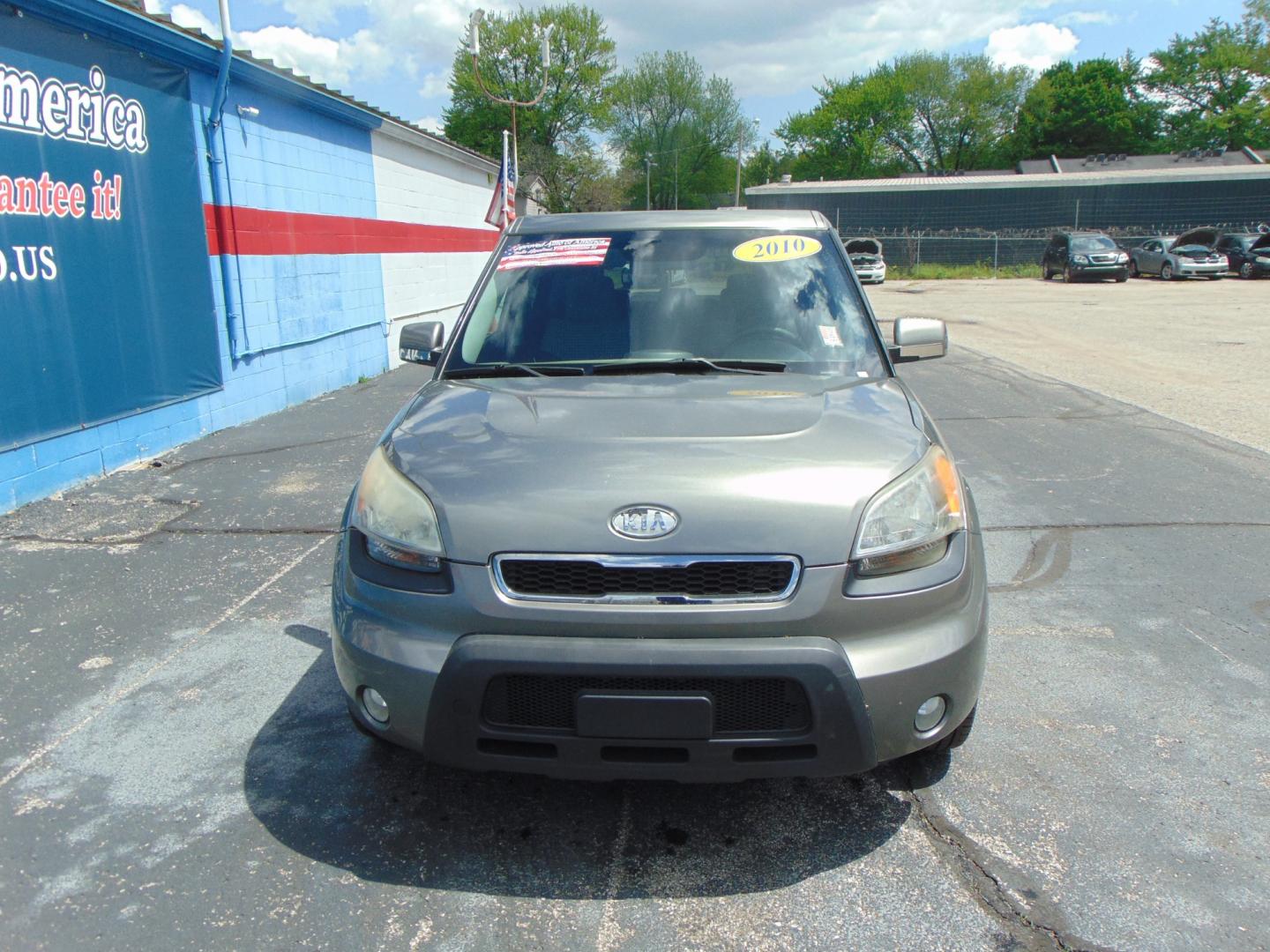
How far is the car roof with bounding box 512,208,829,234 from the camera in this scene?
3.97 metres

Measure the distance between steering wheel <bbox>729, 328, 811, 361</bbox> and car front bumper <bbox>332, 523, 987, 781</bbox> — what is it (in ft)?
4.57

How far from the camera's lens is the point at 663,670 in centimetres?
225

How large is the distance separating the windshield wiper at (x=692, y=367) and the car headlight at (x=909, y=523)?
0.90 metres

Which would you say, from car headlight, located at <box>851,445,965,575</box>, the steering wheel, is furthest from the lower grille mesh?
the steering wheel

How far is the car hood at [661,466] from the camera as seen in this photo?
2357mm

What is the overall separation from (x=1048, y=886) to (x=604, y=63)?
69.6 m

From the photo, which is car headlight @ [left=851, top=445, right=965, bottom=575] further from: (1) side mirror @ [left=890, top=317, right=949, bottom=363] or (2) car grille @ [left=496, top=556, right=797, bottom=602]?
(1) side mirror @ [left=890, top=317, right=949, bottom=363]

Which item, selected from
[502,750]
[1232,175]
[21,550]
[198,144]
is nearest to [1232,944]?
[502,750]

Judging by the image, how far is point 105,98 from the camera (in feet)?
23.2

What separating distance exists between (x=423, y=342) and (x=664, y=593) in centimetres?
210

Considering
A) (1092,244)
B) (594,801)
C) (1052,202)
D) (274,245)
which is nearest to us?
(594,801)

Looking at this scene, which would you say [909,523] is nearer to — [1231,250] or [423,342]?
[423,342]

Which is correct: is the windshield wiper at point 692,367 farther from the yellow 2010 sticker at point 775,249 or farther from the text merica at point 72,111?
the text merica at point 72,111

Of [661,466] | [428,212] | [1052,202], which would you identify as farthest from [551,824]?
[1052,202]
